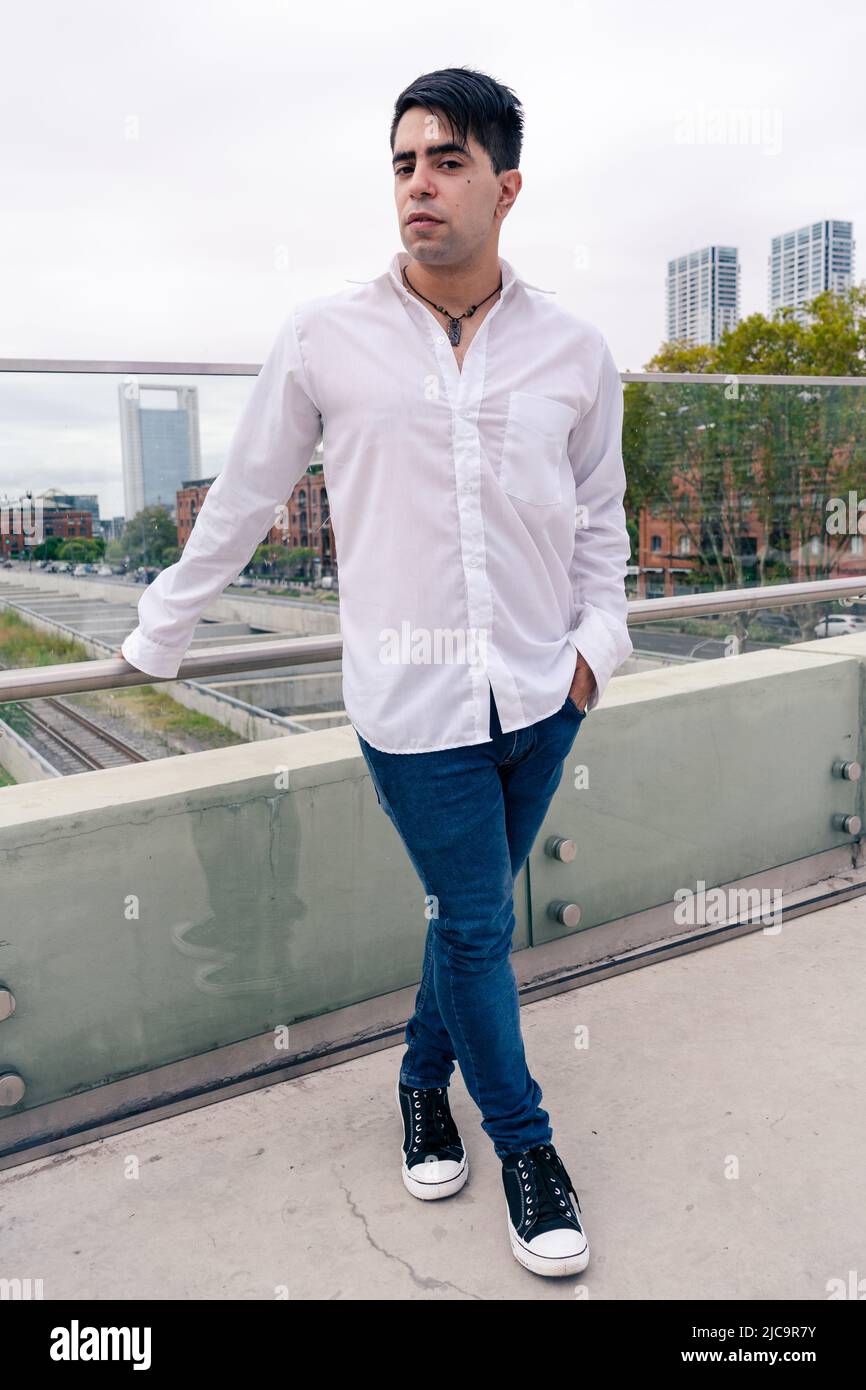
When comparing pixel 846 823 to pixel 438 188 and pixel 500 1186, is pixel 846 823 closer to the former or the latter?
pixel 500 1186

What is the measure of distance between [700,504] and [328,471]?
2.89 m

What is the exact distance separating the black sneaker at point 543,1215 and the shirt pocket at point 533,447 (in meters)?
1.14

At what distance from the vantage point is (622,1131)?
86.2 inches

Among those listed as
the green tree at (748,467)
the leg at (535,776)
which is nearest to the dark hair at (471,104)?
the leg at (535,776)

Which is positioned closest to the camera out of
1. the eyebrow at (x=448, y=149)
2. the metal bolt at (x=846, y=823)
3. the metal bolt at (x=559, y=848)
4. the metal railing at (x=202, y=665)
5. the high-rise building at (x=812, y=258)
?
the eyebrow at (x=448, y=149)

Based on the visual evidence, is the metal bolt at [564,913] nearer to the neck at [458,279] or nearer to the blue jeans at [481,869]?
the blue jeans at [481,869]

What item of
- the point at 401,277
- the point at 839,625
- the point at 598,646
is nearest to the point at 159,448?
the point at 401,277

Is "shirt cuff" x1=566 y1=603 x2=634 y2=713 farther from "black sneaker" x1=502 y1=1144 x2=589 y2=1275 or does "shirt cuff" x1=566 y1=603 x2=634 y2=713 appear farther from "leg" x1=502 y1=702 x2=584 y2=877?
"black sneaker" x1=502 y1=1144 x2=589 y2=1275

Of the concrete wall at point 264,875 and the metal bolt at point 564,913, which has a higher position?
the concrete wall at point 264,875

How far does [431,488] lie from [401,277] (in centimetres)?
40

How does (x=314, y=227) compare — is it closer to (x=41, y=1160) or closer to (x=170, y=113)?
(x=170, y=113)

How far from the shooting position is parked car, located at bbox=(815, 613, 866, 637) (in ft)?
12.5

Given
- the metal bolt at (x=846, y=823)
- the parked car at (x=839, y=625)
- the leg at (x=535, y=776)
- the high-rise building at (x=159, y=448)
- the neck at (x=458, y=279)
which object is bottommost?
the metal bolt at (x=846, y=823)

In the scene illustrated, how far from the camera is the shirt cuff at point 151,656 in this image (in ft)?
6.58
